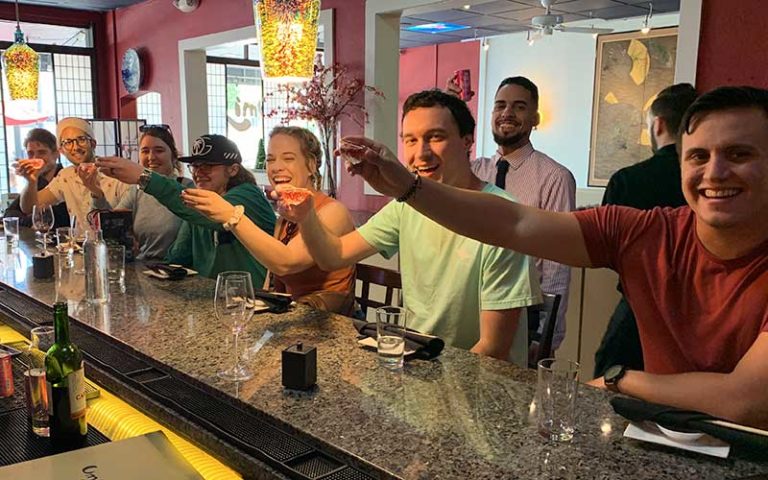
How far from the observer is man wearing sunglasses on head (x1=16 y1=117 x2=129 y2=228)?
3665 millimetres

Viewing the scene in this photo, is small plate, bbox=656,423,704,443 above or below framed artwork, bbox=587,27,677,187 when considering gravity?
below

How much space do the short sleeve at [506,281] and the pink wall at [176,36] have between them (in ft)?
10.5

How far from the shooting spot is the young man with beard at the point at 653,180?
2.06 meters

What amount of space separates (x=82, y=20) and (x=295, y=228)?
7.16 metres

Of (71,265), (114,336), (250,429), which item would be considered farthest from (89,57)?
(250,429)

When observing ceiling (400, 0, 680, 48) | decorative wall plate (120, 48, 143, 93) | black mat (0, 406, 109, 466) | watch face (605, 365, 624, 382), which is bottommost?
black mat (0, 406, 109, 466)

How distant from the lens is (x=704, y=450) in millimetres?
1062

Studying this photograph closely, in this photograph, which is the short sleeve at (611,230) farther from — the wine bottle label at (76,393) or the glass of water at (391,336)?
the wine bottle label at (76,393)

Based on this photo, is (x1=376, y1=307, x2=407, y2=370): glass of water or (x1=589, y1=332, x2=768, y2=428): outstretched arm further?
(x1=376, y1=307, x2=407, y2=370): glass of water

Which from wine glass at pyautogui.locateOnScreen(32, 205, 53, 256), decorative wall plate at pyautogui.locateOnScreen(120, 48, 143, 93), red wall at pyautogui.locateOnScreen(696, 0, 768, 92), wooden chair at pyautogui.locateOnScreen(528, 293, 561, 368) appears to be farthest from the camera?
decorative wall plate at pyautogui.locateOnScreen(120, 48, 143, 93)

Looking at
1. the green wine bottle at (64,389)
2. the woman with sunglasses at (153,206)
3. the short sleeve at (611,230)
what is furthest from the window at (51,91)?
the short sleeve at (611,230)

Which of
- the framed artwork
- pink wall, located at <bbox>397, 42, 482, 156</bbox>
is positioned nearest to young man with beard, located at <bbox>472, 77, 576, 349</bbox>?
the framed artwork

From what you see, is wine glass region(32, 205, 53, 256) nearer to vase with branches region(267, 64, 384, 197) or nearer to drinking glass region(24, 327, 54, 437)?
drinking glass region(24, 327, 54, 437)

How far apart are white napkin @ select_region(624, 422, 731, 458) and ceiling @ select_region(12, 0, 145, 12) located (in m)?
7.77
